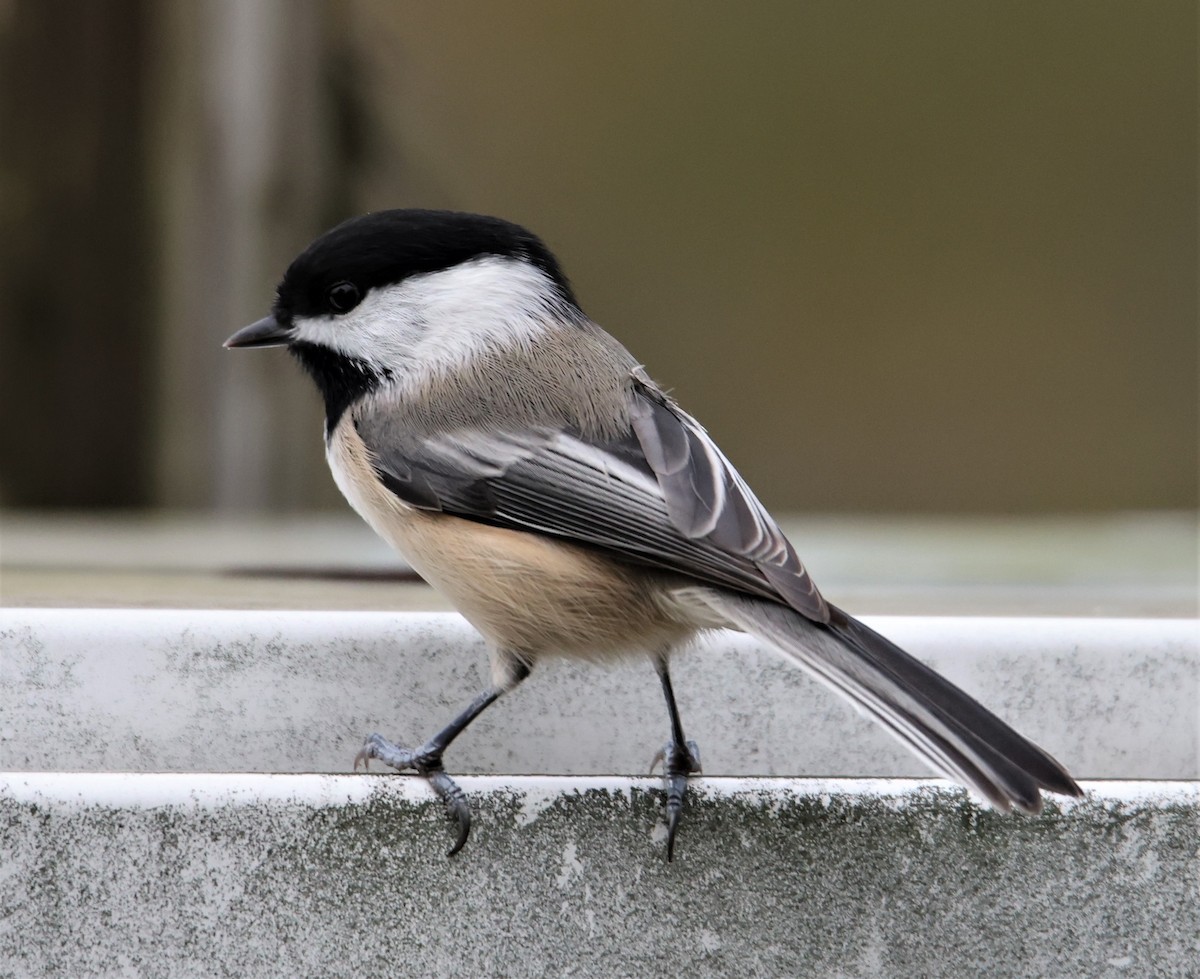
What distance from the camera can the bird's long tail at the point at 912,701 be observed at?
4.50 feet

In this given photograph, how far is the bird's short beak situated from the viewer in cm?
217

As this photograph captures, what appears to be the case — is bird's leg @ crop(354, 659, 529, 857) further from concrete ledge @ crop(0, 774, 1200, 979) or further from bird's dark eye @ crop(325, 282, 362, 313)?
bird's dark eye @ crop(325, 282, 362, 313)

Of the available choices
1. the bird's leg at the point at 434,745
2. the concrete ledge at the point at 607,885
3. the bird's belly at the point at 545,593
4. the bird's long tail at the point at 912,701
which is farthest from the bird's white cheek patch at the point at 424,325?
the concrete ledge at the point at 607,885

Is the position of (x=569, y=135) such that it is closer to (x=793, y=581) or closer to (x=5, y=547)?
(x=5, y=547)

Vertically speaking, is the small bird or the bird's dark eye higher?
the bird's dark eye

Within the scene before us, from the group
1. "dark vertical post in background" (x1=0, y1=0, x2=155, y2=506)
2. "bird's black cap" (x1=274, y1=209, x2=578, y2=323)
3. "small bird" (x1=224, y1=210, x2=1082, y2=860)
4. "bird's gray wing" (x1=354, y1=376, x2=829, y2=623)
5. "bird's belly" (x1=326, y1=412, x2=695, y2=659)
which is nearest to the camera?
"small bird" (x1=224, y1=210, x2=1082, y2=860)

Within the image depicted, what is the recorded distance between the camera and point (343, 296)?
6.90 ft

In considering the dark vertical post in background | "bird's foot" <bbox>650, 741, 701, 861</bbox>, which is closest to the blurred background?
the dark vertical post in background

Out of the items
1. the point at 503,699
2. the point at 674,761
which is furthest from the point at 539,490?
the point at 674,761

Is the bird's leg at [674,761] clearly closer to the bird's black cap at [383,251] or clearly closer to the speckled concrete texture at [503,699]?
the speckled concrete texture at [503,699]

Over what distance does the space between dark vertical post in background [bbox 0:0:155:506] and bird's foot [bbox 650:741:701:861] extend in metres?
3.84

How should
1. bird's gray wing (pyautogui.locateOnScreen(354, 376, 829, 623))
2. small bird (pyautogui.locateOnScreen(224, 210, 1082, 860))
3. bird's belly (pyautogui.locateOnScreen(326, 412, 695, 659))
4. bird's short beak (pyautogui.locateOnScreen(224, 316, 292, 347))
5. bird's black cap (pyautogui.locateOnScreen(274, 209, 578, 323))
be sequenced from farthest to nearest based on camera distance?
bird's short beak (pyautogui.locateOnScreen(224, 316, 292, 347)) < bird's black cap (pyautogui.locateOnScreen(274, 209, 578, 323)) < bird's belly (pyautogui.locateOnScreen(326, 412, 695, 659)) < bird's gray wing (pyautogui.locateOnScreen(354, 376, 829, 623)) < small bird (pyautogui.locateOnScreen(224, 210, 1082, 860))

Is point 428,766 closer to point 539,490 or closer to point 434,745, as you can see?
point 434,745

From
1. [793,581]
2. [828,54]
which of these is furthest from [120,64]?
[793,581]
